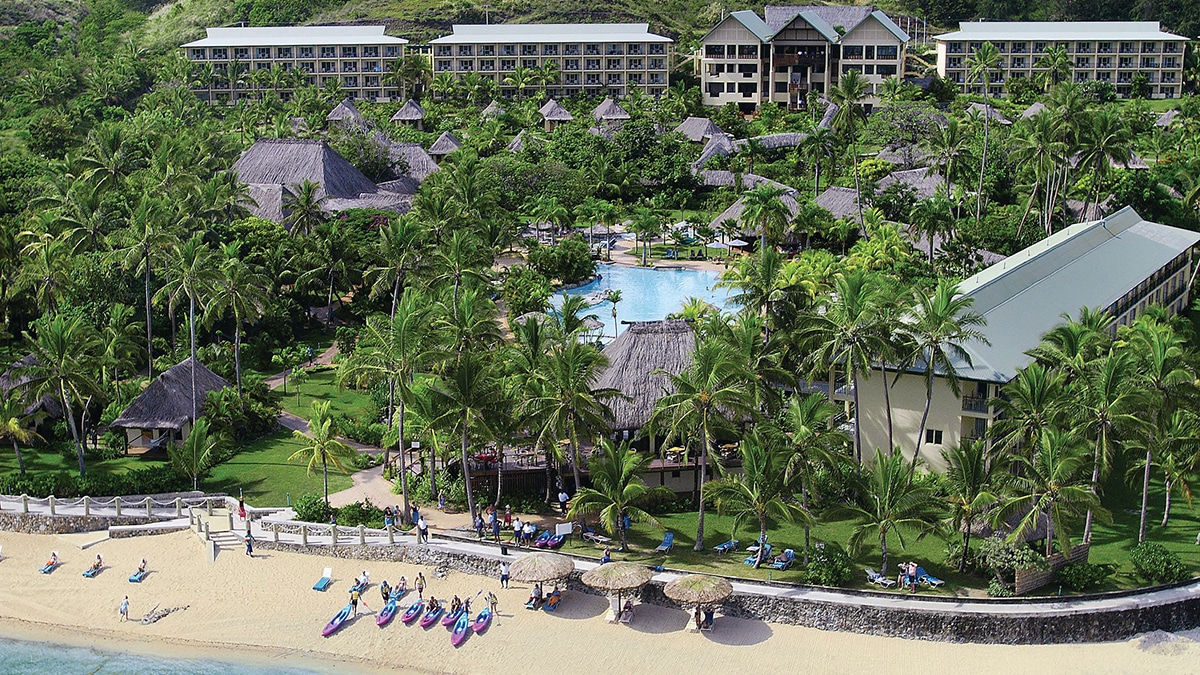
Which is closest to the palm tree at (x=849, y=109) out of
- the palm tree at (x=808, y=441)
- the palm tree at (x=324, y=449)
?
the palm tree at (x=808, y=441)

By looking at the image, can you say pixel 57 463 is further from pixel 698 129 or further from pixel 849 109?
pixel 698 129

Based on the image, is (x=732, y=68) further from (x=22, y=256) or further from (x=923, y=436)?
(x=923, y=436)

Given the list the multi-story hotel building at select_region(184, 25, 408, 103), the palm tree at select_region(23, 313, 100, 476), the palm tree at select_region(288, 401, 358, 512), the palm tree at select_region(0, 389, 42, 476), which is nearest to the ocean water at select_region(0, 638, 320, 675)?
the palm tree at select_region(288, 401, 358, 512)

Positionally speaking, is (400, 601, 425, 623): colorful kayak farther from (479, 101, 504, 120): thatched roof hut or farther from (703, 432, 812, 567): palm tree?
(479, 101, 504, 120): thatched roof hut

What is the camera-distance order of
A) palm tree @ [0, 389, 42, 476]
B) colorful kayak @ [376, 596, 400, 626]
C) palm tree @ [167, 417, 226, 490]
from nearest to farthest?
colorful kayak @ [376, 596, 400, 626] → palm tree @ [167, 417, 226, 490] → palm tree @ [0, 389, 42, 476]

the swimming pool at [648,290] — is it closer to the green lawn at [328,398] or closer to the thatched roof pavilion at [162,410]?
the green lawn at [328,398]

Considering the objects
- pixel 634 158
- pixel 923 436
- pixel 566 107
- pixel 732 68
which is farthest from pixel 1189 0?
pixel 923 436
